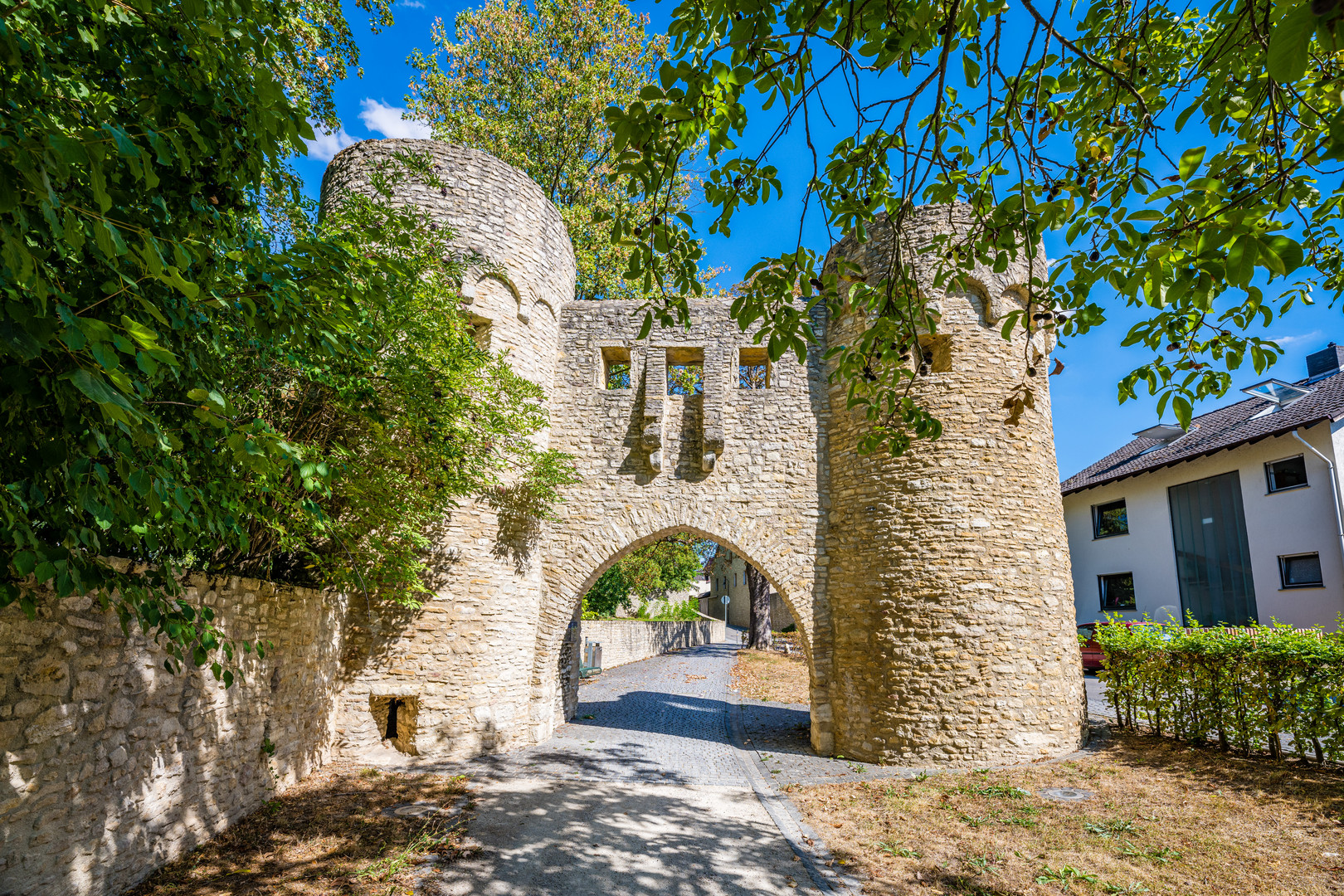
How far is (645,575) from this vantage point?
977 inches

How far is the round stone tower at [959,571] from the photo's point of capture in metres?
7.52

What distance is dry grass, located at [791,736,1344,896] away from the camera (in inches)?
169

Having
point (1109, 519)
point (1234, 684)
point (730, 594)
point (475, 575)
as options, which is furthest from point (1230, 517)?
point (730, 594)

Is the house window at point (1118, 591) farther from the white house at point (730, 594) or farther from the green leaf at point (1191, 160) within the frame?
the white house at point (730, 594)

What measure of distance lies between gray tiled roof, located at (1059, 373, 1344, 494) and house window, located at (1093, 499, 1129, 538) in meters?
0.76

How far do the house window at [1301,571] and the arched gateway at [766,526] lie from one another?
327 inches

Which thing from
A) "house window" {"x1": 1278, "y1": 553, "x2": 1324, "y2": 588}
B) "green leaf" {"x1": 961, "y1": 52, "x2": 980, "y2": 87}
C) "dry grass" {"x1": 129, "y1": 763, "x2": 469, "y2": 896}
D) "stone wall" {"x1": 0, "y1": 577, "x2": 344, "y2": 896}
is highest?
"green leaf" {"x1": 961, "y1": 52, "x2": 980, "y2": 87}

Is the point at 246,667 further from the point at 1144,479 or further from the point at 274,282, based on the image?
the point at 1144,479

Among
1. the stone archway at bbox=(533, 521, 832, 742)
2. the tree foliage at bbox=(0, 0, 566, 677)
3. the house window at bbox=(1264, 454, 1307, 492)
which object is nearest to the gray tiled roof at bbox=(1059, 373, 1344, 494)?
the house window at bbox=(1264, 454, 1307, 492)

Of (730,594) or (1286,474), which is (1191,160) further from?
(730,594)

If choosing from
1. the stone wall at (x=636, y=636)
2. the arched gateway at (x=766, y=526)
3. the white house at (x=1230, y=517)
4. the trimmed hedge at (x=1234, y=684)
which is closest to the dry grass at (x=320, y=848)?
the arched gateway at (x=766, y=526)

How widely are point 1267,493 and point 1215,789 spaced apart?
10.5 metres

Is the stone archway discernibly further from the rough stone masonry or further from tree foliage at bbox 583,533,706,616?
tree foliage at bbox 583,533,706,616

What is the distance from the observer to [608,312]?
9.80 m
